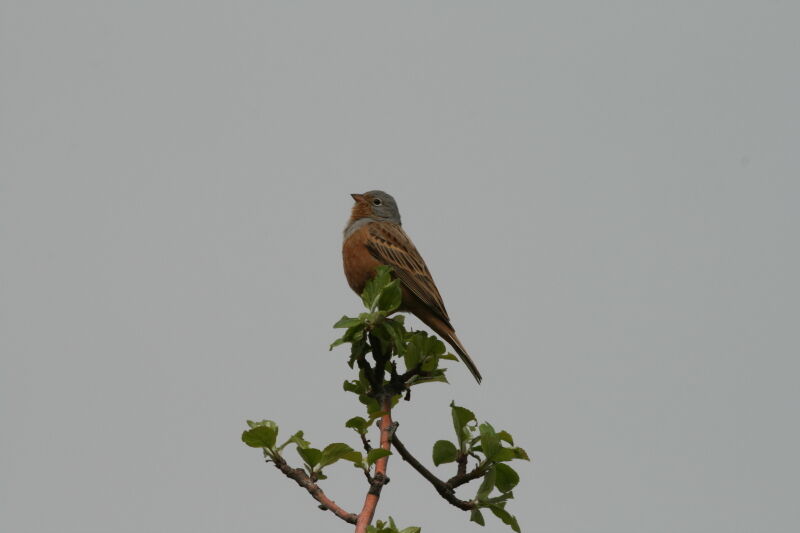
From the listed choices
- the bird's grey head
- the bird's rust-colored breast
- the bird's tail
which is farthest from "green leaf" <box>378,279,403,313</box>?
the bird's grey head

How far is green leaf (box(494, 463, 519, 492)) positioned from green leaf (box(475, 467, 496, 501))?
0.03 metres

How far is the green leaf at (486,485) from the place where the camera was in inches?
174

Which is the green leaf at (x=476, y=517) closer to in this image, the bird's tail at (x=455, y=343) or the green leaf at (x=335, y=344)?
the green leaf at (x=335, y=344)

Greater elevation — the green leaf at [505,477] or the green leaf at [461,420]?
the green leaf at [461,420]

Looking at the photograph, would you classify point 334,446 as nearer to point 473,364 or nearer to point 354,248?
point 473,364

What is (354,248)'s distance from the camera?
862cm

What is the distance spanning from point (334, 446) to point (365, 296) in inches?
28.7

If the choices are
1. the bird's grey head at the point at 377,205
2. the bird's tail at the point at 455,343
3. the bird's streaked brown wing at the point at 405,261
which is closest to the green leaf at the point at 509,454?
the bird's tail at the point at 455,343

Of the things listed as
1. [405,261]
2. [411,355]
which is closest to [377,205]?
[405,261]

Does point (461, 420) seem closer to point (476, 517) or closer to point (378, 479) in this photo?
point (476, 517)

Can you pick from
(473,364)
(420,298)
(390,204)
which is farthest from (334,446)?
(390,204)

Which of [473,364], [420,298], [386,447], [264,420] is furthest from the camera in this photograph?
[420,298]

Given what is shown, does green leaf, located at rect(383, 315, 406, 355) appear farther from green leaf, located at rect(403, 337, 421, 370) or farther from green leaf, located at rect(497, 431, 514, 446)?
green leaf, located at rect(497, 431, 514, 446)

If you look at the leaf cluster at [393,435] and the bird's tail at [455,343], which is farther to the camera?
the bird's tail at [455,343]
